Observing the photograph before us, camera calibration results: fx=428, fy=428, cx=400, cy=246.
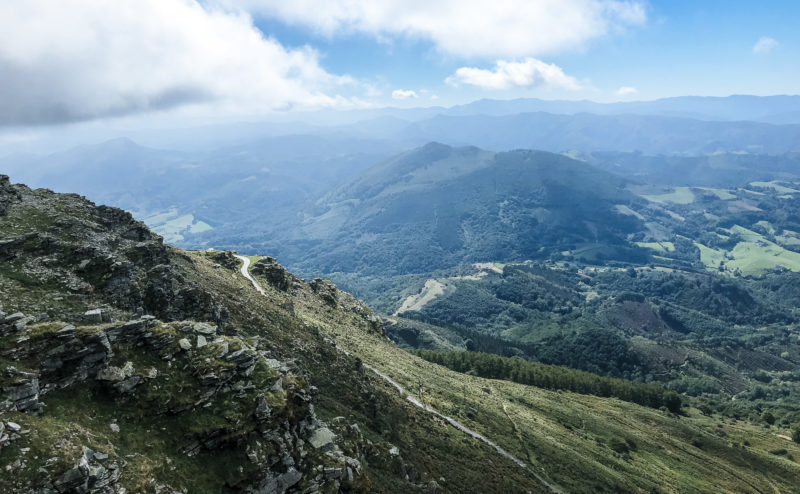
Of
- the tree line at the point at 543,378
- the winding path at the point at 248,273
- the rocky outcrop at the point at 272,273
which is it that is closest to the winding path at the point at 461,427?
the winding path at the point at 248,273

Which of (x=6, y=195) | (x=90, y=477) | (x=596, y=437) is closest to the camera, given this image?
(x=90, y=477)

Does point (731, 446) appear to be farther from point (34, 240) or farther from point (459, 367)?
point (34, 240)

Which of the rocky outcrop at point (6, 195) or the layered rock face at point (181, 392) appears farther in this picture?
the rocky outcrop at point (6, 195)

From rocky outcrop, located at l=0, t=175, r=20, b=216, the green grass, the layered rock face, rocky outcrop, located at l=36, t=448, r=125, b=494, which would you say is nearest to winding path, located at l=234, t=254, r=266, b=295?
the green grass

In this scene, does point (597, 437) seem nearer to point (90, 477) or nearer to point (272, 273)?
point (272, 273)

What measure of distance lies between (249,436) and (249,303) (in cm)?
4691

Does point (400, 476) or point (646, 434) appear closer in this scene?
point (400, 476)

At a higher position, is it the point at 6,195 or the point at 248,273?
the point at 6,195

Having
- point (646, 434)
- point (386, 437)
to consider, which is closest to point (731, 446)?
point (646, 434)

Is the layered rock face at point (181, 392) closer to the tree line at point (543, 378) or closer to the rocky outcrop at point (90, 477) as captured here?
the rocky outcrop at point (90, 477)

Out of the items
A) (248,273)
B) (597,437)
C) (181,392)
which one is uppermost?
(181,392)

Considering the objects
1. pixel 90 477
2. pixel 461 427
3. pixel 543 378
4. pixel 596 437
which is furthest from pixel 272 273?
pixel 543 378

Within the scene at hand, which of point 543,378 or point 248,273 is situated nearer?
point 248,273

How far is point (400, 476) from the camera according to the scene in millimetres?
54906
